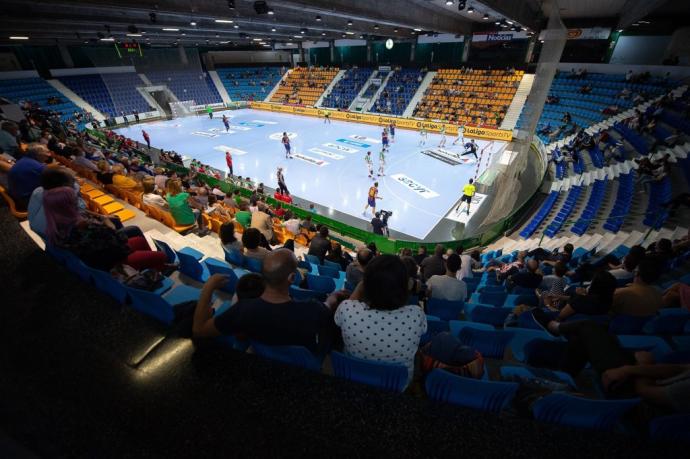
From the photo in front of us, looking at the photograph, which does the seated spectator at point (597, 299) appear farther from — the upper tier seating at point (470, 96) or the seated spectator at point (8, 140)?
the upper tier seating at point (470, 96)

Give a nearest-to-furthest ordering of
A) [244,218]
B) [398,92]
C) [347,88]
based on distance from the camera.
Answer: [244,218], [398,92], [347,88]

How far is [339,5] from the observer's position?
12.4m

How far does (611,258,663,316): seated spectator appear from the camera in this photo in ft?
11.2

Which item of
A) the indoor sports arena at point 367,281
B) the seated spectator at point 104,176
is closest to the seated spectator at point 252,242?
the indoor sports arena at point 367,281

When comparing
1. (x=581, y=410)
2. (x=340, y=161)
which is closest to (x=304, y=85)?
(x=340, y=161)

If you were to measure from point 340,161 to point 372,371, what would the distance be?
1668 centimetres

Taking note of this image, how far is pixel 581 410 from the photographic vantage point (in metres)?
1.97

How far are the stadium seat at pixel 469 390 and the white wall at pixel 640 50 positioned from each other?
94.4 ft

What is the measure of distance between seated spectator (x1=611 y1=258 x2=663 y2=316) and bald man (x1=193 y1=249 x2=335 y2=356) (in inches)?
142

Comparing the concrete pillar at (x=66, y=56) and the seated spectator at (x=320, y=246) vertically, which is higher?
the concrete pillar at (x=66, y=56)

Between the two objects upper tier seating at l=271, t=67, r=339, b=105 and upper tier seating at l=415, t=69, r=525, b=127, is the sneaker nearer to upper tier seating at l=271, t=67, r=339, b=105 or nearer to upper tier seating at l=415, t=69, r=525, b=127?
upper tier seating at l=415, t=69, r=525, b=127

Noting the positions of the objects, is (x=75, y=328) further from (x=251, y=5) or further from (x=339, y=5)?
(x=251, y=5)

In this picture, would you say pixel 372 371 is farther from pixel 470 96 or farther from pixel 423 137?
pixel 470 96

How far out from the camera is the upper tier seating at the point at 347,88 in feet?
110
